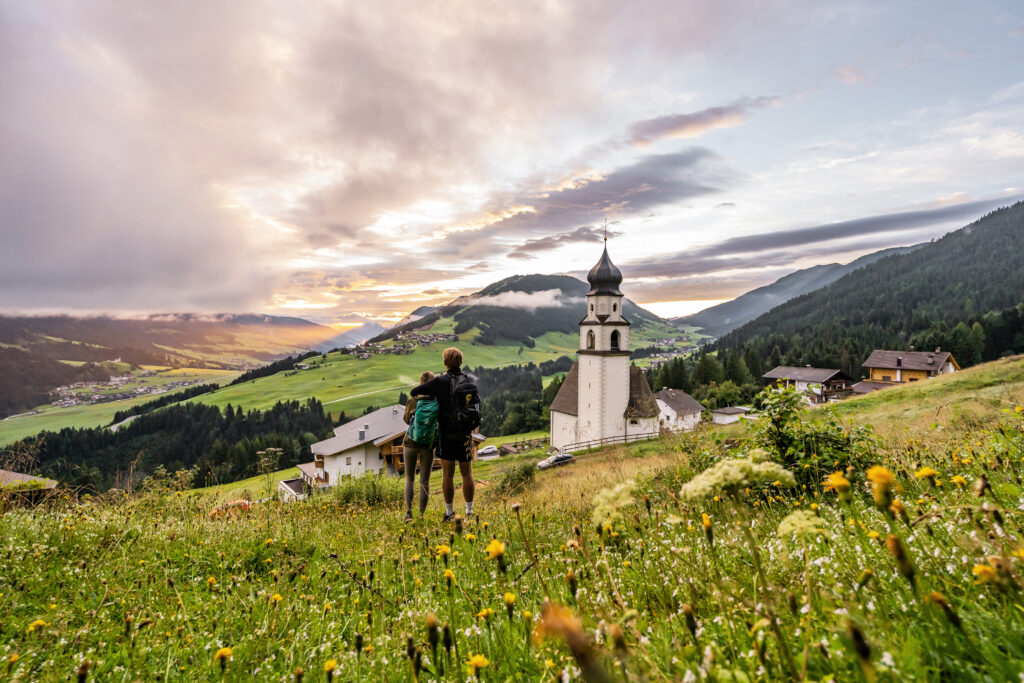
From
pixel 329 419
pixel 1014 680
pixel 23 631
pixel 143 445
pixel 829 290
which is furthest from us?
pixel 829 290

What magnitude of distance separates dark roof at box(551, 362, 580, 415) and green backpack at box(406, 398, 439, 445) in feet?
141

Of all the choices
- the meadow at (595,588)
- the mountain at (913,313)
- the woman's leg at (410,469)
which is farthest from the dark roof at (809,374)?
the meadow at (595,588)

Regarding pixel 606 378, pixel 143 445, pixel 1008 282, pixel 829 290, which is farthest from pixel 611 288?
pixel 829 290

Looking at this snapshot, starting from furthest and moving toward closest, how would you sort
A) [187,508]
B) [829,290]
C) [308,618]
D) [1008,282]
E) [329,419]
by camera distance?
1. [829,290]
2. [1008,282]
3. [329,419]
4. [187,508]
5. [308,618]

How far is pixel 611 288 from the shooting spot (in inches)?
1875

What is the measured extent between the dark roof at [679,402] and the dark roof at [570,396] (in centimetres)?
2051

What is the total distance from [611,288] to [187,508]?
44109 mm

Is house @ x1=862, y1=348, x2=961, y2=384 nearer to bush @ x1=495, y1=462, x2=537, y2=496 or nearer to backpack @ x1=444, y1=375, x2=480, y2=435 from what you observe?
bush @ x1=495, y1=462, x2=537, y2=496

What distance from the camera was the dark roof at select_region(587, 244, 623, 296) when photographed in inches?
1861

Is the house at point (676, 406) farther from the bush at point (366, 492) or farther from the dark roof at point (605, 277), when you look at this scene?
the bush at point (366, 492)

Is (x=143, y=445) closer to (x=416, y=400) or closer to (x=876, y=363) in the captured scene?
(x=416, y=400)

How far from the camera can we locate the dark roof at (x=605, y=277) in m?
47.3

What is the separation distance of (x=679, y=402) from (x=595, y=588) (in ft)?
235

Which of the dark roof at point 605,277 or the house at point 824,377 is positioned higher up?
the dark roof at point 605,277
